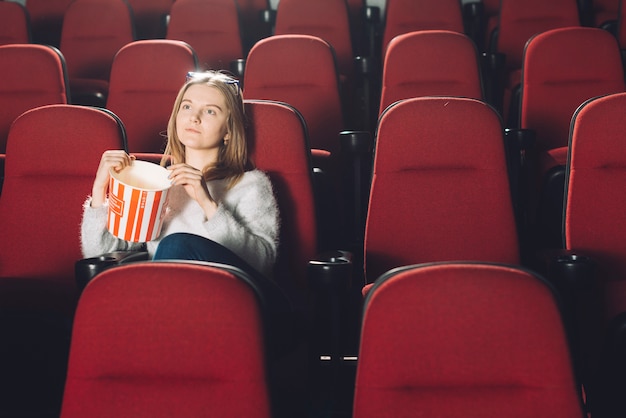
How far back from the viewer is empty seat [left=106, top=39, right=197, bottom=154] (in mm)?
1871

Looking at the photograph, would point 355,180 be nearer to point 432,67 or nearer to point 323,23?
point 432,67

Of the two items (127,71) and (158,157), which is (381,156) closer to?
(158,157)

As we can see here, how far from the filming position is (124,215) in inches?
41.1

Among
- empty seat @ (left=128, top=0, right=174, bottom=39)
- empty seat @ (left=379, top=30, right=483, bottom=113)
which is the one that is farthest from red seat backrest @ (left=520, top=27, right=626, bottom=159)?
empty seat @ (left=128, top=0, right=174, bottom=39)

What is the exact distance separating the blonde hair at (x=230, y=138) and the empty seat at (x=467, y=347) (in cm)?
54

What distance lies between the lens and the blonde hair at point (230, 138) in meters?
1.22

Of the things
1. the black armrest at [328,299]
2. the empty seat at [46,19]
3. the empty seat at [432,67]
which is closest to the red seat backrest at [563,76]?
the empty seat at [432,67]

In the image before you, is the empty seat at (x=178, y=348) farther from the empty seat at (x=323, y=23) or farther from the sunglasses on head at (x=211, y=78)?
the empty seat at (x=323, y=23)

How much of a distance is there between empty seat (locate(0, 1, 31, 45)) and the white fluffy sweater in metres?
1.41

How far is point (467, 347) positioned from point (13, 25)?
2.12 meters

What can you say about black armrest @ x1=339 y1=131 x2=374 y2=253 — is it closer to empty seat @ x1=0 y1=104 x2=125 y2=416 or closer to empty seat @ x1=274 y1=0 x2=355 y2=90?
empty seat @ x1=0 y1=104 x2=125 y2=416

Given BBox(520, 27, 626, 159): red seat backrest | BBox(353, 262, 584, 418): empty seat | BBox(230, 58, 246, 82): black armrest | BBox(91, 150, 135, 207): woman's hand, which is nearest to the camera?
BBox(353, 262, 584, 418): empty seat

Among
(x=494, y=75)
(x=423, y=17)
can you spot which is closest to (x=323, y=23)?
(x=423, y=17)

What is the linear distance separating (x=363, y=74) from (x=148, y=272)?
1.61 meters
